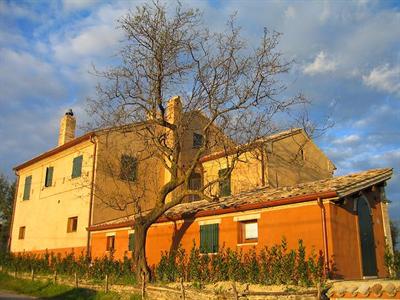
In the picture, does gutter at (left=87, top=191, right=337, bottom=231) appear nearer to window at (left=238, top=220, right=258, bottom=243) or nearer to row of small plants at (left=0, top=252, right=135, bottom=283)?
window at (left=238, top=220, right=258, bottom=243)

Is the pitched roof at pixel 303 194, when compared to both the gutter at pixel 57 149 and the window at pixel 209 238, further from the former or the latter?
the gutter at pixel 57 149

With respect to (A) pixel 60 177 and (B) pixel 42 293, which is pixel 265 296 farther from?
(A) pixel 60 177

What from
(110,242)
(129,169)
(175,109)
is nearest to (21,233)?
(110,242)

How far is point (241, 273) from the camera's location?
15852 mm

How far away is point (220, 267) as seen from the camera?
16625 mm

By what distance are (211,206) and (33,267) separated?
1353 cm

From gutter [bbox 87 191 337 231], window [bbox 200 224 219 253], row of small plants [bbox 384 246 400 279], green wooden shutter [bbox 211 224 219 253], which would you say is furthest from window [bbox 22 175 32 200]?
row of small plants [bbox 384 246 400 279]

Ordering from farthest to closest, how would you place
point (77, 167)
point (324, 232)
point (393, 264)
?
1. point (77, 167)
2. point (393, 264)
3. point (324, 232)

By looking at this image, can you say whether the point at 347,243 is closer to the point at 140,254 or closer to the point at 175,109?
the point at 140,254

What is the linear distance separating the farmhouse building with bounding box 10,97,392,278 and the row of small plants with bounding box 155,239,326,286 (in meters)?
0.52

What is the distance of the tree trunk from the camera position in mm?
17750

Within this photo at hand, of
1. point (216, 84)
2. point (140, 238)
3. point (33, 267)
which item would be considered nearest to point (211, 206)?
point (140, 238)

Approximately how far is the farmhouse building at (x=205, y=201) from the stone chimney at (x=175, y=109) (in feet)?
0.26

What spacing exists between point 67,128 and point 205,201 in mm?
14652
